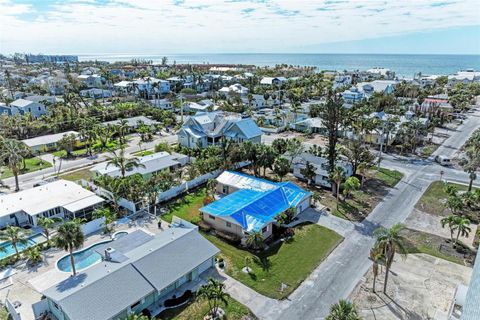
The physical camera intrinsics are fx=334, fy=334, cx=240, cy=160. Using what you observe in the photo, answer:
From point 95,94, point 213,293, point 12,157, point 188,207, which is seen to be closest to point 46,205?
point 12,157

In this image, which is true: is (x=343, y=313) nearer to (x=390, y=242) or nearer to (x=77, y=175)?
(x=390, y=242)

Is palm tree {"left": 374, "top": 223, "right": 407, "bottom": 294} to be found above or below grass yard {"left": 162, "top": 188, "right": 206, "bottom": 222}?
above

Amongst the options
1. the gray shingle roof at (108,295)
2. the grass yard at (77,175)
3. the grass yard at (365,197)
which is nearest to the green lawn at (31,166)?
the grass yard at (77,175)

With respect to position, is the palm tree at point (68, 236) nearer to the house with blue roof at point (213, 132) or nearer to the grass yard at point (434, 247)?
the grass yard at point (434, 247)

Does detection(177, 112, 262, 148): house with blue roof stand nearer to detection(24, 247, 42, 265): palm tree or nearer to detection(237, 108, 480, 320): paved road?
detection(237, 108, 480, 320): paved road

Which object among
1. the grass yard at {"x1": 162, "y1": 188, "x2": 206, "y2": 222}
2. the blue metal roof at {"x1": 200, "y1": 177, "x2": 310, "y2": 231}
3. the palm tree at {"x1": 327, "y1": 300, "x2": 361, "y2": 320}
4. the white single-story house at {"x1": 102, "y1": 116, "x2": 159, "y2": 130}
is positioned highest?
the palm tree at {"x1": 327, "y1": 300, "x2": 361, "y2": 320}

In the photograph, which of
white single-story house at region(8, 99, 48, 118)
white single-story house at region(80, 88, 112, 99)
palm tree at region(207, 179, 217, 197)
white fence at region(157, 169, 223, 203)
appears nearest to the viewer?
palm tree at region(207, 179, 217, 197)

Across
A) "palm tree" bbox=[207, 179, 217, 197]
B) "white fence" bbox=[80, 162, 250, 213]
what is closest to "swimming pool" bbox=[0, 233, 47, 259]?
"white fence" bbox=[80, 162, 250, 213]

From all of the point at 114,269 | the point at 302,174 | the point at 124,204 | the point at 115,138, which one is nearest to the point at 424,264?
the point at 302,174

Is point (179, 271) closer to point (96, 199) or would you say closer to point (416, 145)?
point (96, 199)
